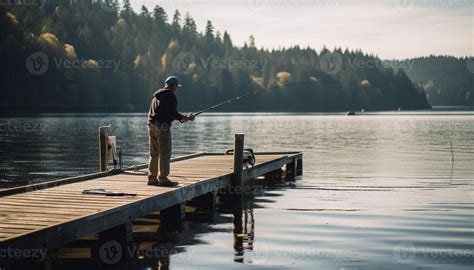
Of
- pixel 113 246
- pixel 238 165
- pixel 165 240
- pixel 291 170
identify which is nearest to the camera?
pixel 113 246

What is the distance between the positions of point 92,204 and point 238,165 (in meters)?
6.84

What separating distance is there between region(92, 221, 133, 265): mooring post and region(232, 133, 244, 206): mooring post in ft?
21.7

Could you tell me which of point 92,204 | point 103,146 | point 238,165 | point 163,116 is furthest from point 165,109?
point 103,146

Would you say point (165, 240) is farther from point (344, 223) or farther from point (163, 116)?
point (344, 223)

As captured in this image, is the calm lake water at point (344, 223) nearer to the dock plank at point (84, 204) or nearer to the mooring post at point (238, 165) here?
the mooring post at point (238, 165)

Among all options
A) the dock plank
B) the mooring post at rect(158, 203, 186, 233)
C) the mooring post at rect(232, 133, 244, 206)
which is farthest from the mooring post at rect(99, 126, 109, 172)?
the mooring post at rect(158, 203, 186, 233)

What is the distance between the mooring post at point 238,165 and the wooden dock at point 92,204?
0.04 meters

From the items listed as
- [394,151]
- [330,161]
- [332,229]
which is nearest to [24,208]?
[332,229]

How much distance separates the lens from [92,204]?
39.9 feet

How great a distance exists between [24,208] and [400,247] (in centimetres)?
683

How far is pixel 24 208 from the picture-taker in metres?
11.7

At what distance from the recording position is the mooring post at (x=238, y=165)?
18253mm

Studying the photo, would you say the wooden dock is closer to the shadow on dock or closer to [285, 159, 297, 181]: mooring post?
the shadow on dock

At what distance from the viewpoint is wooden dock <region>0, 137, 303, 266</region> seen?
386 inches
